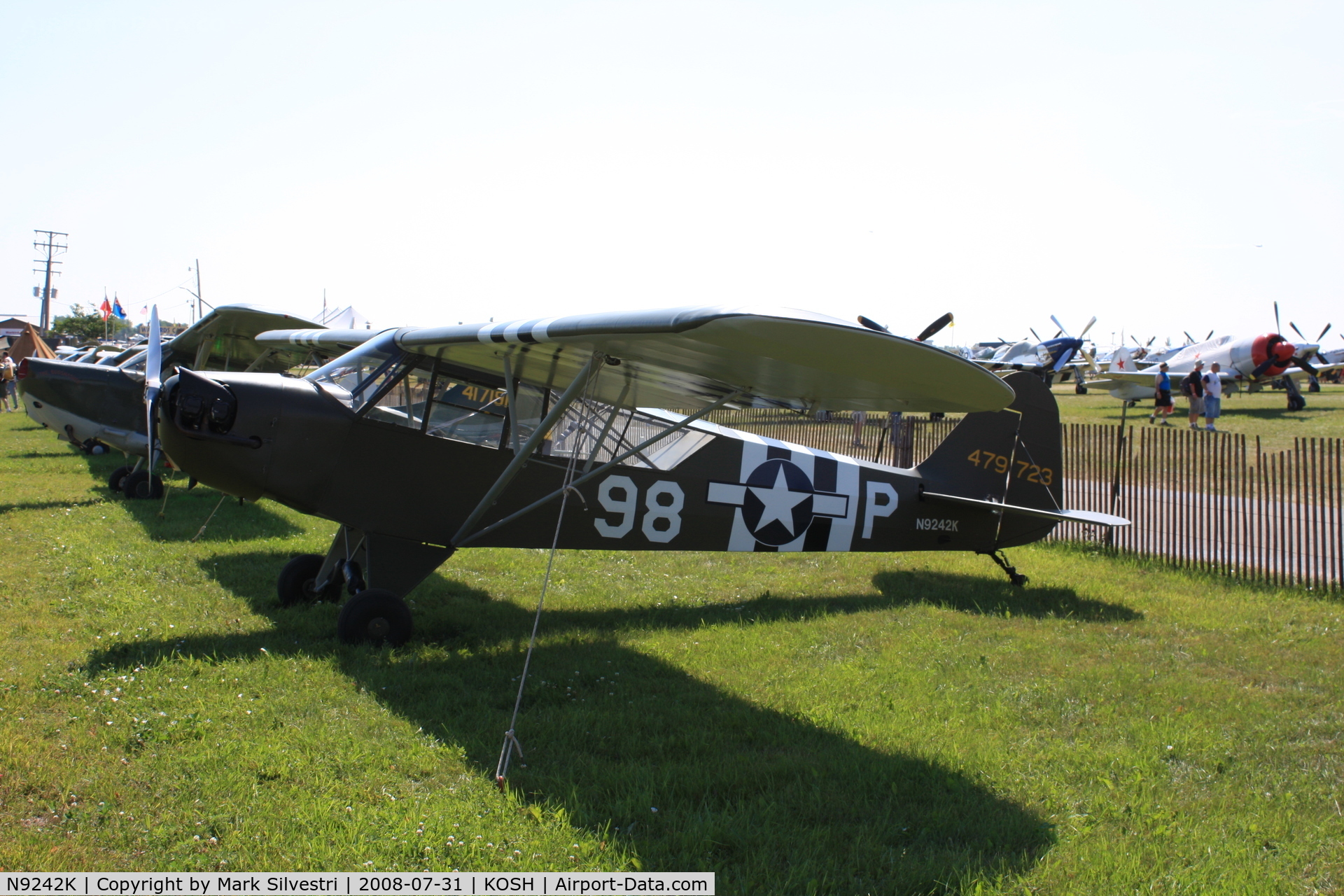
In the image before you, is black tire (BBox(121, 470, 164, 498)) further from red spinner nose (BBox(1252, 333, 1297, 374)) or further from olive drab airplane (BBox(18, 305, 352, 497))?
red spinner nose (BBox(1252, 333, 1297, 374))

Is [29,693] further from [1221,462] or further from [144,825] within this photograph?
[1221,462]

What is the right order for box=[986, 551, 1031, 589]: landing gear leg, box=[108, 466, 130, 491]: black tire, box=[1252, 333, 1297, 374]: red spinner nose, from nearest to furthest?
box=[986, 551, 1031, 589]: landing gear leg, box=[108, 466, 130, 491]: black tire, box=[1252, 333, 1297, 374]: red spinner nose

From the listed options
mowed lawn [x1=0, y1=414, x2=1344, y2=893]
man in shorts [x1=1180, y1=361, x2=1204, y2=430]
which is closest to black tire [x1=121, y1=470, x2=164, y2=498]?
mowed lawn [x1=0, y1=414, x2=1344, y2=893]

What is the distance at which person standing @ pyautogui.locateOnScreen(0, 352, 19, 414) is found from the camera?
2783 centimetres

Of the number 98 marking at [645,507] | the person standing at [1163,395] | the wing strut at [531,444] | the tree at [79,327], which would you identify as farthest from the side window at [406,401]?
the tree at [79,327]

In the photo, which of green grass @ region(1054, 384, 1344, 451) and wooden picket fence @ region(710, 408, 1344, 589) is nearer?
wooden picket fence @ region(710, 408, 1344, 589)

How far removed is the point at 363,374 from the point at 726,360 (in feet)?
10.2

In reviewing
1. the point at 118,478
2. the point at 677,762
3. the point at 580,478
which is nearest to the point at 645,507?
the point at 580,478

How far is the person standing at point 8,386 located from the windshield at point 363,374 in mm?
25811

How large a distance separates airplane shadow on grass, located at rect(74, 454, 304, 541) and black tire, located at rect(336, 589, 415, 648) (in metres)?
4.49

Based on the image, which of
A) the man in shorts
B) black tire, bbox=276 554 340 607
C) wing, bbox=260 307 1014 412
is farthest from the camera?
the man in shorts
